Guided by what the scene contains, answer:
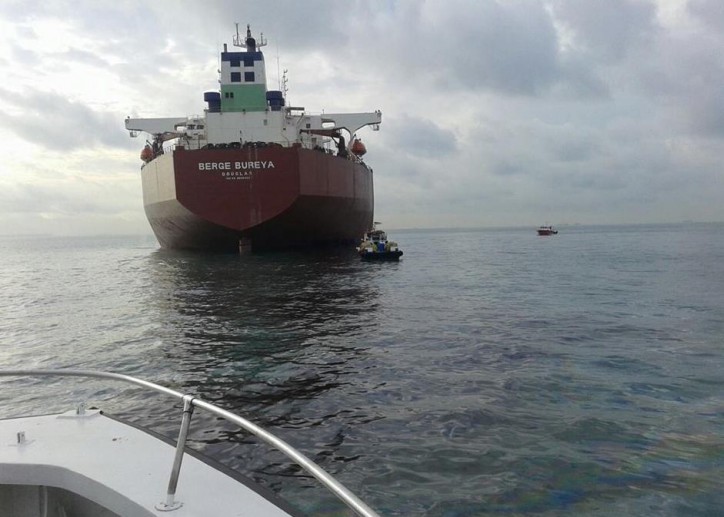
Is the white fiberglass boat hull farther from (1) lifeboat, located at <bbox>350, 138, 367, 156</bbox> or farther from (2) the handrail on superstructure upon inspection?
(1) lifeboat, located at <bbox>350, 138, 367, 156</bbox>

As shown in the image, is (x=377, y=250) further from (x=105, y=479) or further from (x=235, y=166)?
(x=105, y=479)

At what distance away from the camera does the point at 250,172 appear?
23891 mm

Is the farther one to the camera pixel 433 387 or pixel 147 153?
pixel 147 153

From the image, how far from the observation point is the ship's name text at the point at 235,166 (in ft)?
78.4

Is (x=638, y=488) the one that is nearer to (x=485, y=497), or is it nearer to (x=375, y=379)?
(x=485, y=497)

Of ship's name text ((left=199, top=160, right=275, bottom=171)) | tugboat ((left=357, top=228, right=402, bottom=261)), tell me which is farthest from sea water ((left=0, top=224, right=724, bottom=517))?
tugboat ((left=357, top=228, right=402, bottom=261))

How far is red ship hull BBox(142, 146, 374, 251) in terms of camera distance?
23938mm

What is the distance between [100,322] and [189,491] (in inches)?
457

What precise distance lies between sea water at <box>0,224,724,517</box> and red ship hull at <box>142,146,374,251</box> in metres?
9.45

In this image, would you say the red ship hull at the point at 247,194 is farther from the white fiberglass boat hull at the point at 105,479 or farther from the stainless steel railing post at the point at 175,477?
the stainless steel railing post at the point at 175,477

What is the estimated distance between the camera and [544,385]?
658cm

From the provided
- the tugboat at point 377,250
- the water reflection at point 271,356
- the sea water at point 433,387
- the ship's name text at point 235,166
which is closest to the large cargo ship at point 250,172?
the ship's name text at point 235,166

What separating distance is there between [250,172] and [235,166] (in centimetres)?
75

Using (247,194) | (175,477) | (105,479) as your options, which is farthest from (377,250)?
(175,477)
